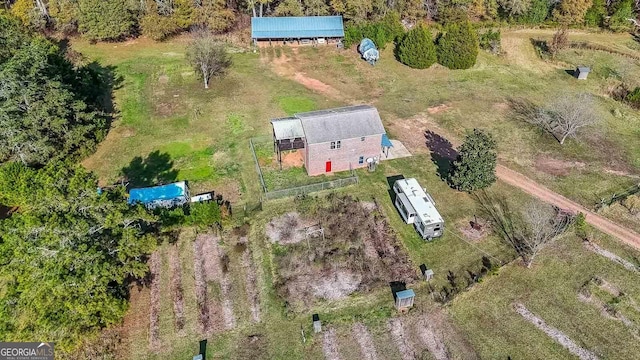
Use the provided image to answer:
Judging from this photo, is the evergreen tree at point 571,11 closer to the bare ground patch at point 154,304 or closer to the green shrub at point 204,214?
the green shrub at point 204,214

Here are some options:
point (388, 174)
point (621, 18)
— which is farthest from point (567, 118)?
point (621, 18)

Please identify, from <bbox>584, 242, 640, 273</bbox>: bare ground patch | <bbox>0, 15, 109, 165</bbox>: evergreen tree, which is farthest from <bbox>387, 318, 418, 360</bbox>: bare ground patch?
Answer: <bbox>0, 15, 109, 165</bbox>: evergreen tree

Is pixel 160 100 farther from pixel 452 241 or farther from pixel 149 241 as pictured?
pixel 452 241

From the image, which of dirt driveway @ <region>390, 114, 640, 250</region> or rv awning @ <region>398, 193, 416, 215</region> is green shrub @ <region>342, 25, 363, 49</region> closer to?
dirt driveway @ <region>390, 114, 640, 250</region>

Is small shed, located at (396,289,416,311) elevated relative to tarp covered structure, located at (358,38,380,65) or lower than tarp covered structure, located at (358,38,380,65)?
lower

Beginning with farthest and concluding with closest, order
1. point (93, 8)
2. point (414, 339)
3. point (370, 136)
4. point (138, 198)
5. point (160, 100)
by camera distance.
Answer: point (93, 8) → point (160, 100) → point (370, 136) → point (138, 198) → point (414, 339)

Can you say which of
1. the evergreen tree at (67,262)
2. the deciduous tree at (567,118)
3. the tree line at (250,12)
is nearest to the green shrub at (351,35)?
the tree line at (250,12)

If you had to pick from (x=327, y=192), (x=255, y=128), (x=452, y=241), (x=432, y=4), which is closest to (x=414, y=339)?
(x=452, y=241)

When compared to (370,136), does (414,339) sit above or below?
below
